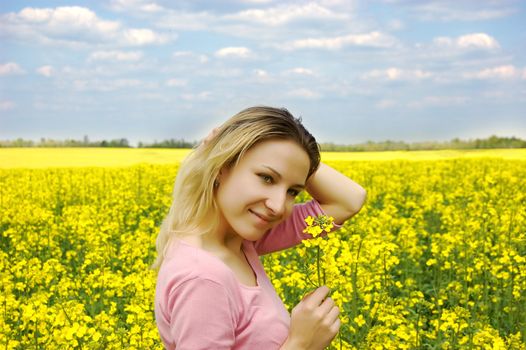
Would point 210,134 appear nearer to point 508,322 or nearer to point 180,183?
point 180,183

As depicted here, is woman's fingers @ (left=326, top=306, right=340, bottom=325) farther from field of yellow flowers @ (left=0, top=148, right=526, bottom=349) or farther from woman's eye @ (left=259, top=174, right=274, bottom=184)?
woman's eye @ (left=259, top=174, right=274, bottom=184)

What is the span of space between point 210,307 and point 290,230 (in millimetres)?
706

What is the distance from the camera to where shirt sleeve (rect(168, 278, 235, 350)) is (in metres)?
1.77

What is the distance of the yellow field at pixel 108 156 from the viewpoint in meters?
21.6

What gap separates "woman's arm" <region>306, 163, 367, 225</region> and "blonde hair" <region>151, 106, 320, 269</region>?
0.33 meters

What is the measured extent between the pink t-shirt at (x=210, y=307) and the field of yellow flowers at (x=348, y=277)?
315mm

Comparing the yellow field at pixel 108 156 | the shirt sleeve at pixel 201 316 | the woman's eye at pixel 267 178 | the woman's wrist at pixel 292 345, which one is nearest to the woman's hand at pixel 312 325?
the woman's wrist at pixel 292 345

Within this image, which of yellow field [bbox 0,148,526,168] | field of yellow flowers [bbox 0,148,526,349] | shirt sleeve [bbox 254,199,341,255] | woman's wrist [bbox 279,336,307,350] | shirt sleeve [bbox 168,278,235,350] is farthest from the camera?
yellow field [bbox 0,148,526,168]

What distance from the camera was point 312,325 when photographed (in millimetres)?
1905

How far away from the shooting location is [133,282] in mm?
4625

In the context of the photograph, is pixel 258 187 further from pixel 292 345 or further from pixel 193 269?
pixel 292 345

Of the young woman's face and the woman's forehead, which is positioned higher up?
the woman's forehead

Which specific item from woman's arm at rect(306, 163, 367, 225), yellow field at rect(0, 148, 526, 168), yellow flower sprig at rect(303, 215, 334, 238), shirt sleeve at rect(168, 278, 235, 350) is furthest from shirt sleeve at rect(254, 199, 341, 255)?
yellow field at rect(0, 148, 526, 168)

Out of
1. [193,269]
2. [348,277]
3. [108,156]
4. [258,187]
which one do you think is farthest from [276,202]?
[108,156]
